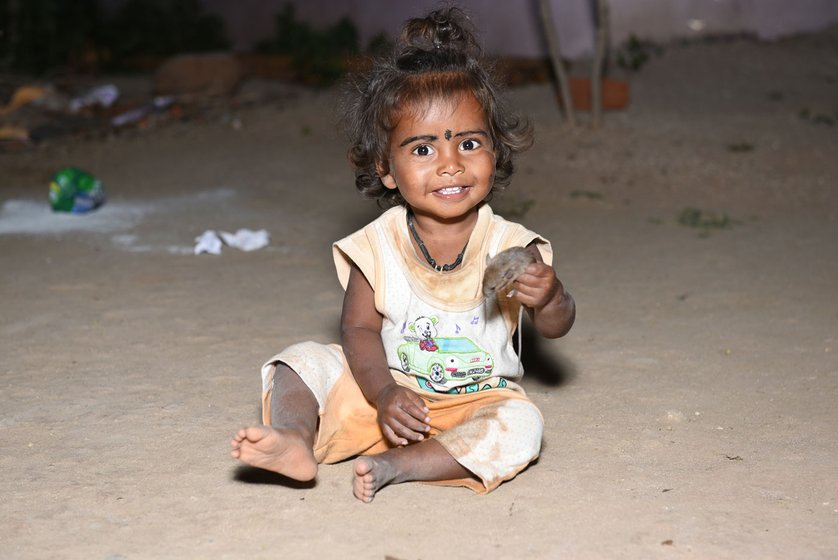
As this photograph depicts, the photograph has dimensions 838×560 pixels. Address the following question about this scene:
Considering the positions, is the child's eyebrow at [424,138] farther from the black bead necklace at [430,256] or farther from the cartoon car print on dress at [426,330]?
the cartoon car print on dress at [426,330]

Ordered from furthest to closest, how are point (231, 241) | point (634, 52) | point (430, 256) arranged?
point (634, 52) < point (231, 241) < point (430, 256)

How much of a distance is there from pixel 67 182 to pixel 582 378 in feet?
12.3

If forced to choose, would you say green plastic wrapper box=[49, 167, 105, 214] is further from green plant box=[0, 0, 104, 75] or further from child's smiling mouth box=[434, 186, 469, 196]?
green plant box=[0, 0, 104, 75]

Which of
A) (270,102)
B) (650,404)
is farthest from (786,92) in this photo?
(650,404)

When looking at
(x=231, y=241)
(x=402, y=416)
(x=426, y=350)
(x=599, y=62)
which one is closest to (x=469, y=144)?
(x=426, y=350)

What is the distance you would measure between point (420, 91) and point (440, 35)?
261mm

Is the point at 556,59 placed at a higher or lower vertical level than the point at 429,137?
lower

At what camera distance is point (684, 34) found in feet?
33.4

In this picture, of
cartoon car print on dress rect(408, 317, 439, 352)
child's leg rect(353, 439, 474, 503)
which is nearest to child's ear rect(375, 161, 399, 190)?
cartoon car print on dress rect(408, 317, 439, 352)

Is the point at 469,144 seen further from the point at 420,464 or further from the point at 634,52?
the point at 634,52

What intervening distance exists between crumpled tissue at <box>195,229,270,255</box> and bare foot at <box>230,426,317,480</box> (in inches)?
106

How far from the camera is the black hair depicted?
104 inches

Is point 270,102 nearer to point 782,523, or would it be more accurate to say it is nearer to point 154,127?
point 154,127

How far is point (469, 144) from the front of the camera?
265 centimetres
